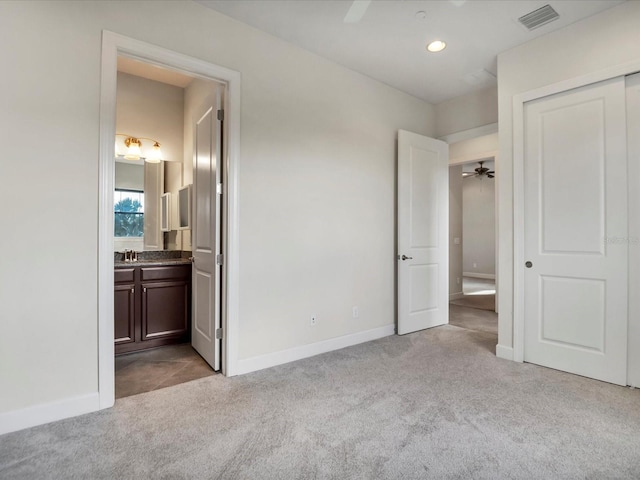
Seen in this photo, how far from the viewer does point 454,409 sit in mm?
2199

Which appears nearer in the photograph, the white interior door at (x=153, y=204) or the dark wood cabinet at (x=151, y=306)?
the dark wood cabinet at (x=151, y=306)

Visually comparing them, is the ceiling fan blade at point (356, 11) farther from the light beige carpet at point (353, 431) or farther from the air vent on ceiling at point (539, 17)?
the light beige carpet at point (353, 431)

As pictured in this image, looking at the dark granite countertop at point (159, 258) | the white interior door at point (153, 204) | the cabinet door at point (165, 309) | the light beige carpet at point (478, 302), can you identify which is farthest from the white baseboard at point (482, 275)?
the white interior door at point (153, 204)

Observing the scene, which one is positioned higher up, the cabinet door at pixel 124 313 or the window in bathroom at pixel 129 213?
the window in bathroom at pixel 129 213

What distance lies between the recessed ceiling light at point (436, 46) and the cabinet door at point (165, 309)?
11.1ft

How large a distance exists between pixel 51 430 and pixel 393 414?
6.68 ft

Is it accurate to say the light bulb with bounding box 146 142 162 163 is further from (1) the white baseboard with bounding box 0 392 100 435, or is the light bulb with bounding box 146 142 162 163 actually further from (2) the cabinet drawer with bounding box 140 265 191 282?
(1) the white baseboard with bounding box 0 392 100 435

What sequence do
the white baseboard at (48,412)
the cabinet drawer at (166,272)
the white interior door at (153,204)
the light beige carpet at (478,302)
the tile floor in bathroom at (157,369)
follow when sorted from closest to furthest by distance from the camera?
the white baseboard at (48,412), the tile floor in bathroom at (157,369), the cabinet drawer at (166,272), the white interior door at (153,204), the light beige carpet at (478,302)

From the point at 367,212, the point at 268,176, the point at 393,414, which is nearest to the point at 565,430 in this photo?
the point at 393,414

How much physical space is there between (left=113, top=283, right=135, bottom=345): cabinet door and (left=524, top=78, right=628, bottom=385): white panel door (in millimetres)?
3728

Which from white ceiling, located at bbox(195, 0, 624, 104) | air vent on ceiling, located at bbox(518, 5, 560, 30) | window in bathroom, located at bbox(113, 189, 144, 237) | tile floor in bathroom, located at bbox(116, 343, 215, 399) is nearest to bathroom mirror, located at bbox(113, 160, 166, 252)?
window in bathroom, located at bbox(113, 189, 144, 237)

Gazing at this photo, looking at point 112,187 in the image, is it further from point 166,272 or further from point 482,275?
point 482,275

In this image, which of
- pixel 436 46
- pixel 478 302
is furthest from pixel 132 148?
pixel 478 302

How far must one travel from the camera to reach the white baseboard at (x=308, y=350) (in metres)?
2.83
